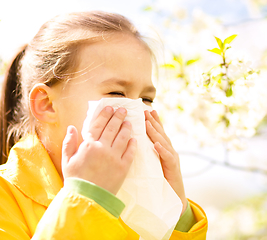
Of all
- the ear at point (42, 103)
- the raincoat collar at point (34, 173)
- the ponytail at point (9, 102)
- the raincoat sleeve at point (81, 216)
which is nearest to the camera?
the raincoat sleeve at point (81, 216)

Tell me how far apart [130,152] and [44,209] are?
1.17ft

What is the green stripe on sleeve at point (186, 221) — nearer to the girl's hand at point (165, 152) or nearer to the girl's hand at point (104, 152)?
the girl's hand at point (165, 152)

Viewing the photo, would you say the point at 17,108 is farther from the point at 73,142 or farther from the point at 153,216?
the point at 153,216

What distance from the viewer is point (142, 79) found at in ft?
3.02

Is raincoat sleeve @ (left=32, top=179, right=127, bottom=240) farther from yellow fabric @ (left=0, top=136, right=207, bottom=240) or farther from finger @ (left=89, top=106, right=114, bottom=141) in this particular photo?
finger @ (left=89, top=106, right=114, bottom=141)

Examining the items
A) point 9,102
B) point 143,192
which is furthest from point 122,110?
point 9,102

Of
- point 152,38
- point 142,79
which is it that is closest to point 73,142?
point 142,79

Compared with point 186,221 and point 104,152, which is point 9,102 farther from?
point 186,221

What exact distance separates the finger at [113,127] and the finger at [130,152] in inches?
2.0

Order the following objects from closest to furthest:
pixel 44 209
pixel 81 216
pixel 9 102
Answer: pixel 81 216 → pixel 44 209 → pixel 9 102

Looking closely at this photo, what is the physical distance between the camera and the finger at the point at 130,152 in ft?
2.35

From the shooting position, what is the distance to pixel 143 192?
0.74 m

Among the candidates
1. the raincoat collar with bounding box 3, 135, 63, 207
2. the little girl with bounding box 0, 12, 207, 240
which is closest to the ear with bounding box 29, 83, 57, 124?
the little girl with bounding box 0, 12, 207, 240

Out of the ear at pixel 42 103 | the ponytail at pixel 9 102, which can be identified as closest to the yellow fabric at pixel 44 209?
the ear at pixel 42 103
